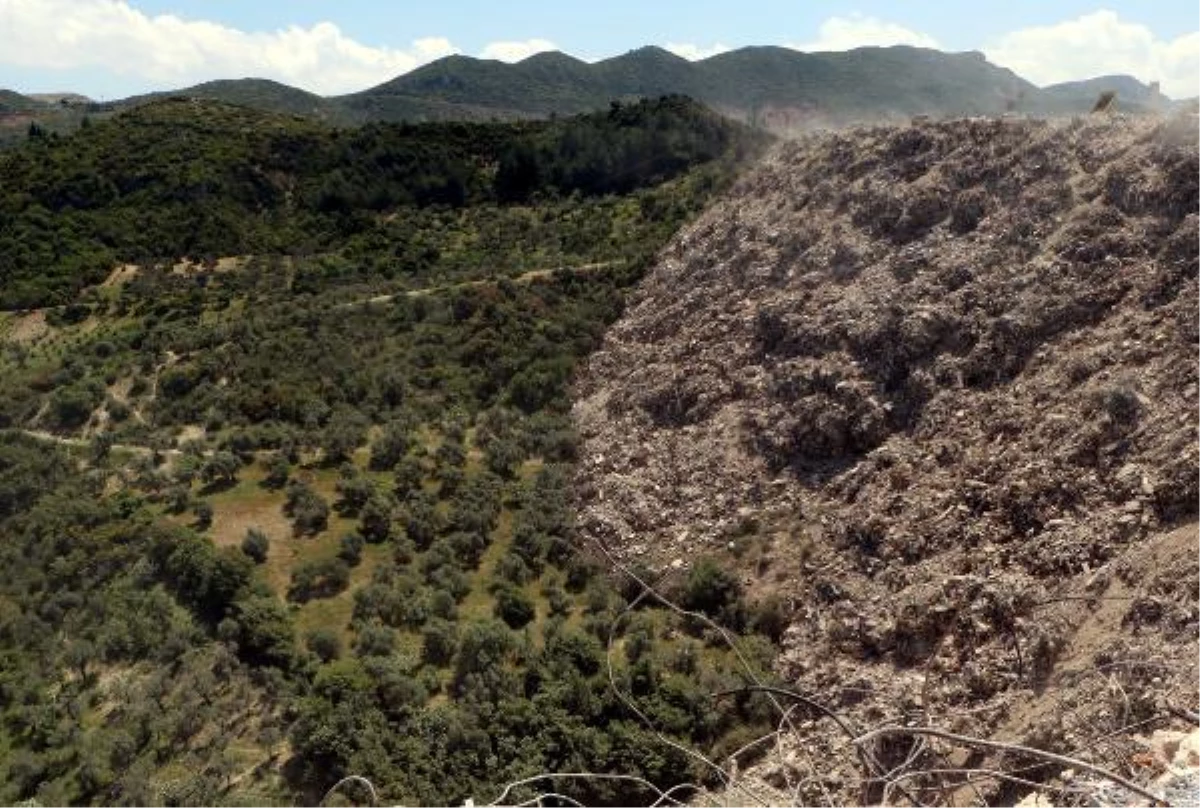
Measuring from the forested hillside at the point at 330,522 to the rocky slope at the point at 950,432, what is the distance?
7.25 ft

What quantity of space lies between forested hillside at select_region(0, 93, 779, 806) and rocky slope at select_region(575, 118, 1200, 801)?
7.25ft

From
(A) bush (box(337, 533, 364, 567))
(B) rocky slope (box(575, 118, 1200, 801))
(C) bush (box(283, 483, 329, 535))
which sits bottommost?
(A) bush (box(337, 533, 364, 567))

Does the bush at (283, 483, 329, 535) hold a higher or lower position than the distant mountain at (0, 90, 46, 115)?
lower

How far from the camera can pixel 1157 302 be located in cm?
1823

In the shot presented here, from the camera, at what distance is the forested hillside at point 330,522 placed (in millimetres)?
16266

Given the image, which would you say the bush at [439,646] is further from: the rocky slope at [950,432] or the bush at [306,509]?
the bush at [306,509]

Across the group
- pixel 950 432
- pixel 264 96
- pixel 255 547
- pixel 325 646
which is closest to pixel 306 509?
pixel 255 547

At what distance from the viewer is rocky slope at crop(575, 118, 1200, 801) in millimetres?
13180

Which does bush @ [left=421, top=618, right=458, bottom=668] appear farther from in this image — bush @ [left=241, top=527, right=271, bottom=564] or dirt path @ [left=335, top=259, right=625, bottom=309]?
dirt path @ [left=335, top=259, right=625, bottom=309]

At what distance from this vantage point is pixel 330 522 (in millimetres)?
24953

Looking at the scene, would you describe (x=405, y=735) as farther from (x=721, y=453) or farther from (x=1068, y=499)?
(x=1068, y=499)

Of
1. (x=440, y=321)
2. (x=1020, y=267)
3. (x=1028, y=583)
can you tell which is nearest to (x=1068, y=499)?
(x=1028, y=583)

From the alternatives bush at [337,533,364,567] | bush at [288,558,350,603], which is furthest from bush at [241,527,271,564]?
bush at [337,533,364,567]

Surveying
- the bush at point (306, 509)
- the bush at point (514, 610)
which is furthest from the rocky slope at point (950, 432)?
the bush at point (306, 509)
